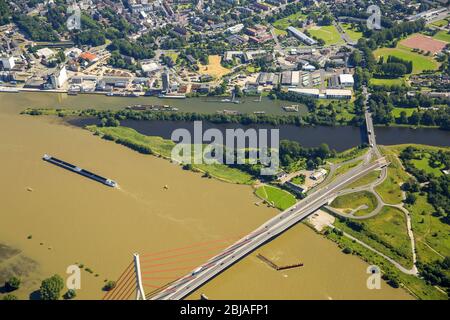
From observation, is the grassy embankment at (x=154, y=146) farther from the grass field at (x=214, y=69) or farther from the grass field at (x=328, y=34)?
the grass field at (x=328, y=34)

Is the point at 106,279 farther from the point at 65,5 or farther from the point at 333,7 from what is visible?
the point at 333,7

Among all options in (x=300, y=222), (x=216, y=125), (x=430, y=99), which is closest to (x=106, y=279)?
(x=300, y=222)

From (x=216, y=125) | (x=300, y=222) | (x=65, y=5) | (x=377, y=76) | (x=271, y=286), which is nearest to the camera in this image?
(x=271, y=286)

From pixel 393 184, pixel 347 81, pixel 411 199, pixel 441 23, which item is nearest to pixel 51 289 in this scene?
pixel 411 199

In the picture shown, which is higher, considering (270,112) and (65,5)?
(65,5)

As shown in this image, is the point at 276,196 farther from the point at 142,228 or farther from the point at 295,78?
the point at 295,78

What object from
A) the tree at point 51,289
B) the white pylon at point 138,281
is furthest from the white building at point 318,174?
the tree at point 51,289

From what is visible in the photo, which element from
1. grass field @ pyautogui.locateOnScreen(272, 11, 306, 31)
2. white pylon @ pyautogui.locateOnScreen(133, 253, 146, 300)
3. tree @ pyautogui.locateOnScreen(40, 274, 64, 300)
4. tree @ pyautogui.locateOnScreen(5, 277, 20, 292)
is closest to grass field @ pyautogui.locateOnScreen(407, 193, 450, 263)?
white pylon @ pyautogui.locateOnScreen(133, 253, 146, 300)
